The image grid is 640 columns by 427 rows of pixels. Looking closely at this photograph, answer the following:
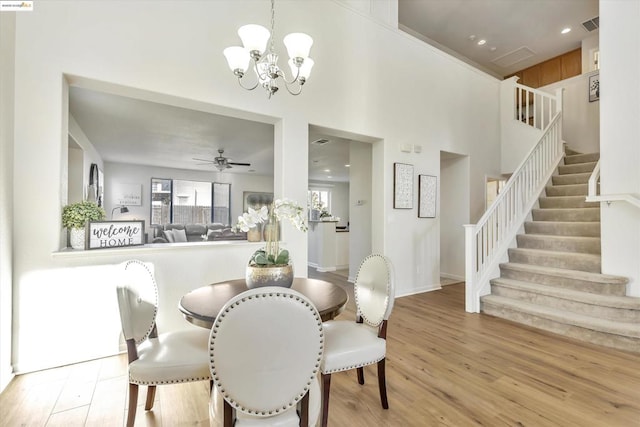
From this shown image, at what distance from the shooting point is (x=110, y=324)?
96.1 inches

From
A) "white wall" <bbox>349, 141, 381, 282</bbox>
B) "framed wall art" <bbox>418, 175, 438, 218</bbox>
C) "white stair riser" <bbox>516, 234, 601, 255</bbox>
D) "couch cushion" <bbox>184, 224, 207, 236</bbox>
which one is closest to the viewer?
"white stair riser" <bbox>516, 234, 601, 255</bbox>

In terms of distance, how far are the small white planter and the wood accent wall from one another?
916 centimetres

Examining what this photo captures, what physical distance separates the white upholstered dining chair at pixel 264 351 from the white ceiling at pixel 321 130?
305 cm

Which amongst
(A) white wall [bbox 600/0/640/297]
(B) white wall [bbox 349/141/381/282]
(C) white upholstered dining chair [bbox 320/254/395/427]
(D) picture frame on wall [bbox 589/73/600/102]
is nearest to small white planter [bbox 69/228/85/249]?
(C) white upholstered dining chair [bbox 320/254/395/427]

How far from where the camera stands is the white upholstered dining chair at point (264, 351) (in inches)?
37.8

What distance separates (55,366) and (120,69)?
94.6 inches

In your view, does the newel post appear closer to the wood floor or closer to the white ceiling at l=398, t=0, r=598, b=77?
the wood floor

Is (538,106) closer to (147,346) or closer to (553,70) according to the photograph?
(553,70)

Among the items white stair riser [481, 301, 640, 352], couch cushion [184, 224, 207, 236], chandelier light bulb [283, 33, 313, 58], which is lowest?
white stair riser [481, 301, 640, 352]

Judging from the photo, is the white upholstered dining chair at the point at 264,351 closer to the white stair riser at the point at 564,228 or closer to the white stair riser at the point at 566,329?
the white stair riser at the point at 566,329

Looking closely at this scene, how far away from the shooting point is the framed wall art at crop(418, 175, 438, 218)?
4.57m

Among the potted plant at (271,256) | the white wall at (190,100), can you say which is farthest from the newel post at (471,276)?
the potted plant at (271,256)

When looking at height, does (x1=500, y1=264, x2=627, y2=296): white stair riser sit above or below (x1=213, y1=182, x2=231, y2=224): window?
below

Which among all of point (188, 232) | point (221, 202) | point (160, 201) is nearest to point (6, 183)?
point (188, 232)
